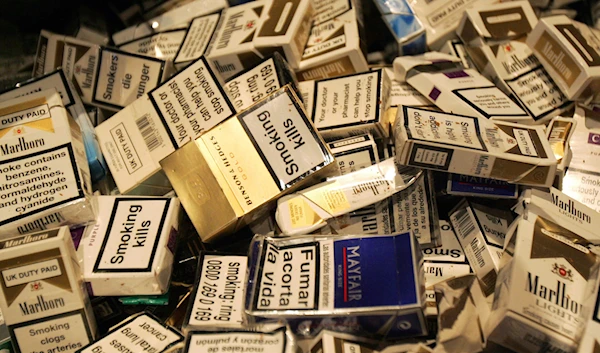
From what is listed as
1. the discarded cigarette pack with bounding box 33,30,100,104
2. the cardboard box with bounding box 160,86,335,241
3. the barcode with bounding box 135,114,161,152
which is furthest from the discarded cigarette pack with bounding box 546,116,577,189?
the discarded cigarette pack with bounding box 33,30,100,104

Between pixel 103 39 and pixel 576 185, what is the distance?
200 centimetres

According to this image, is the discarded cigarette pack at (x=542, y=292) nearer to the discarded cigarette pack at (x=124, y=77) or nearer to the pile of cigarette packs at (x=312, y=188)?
the pile of cigarette packs at (x=312, y=188)

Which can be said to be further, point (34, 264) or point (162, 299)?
point (162, 299)

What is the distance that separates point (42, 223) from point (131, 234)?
0.27 meters

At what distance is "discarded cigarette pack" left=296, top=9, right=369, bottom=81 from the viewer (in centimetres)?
193

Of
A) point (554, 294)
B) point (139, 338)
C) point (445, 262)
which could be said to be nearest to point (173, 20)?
point (139, 338)

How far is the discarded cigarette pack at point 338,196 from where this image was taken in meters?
1.59

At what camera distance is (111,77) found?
2.03 metres

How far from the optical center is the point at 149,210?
1.65m

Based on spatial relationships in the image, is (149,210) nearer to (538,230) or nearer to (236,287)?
(236,287)

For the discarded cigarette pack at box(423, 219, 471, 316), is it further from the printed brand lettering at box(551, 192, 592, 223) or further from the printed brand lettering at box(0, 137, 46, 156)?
the printed brand lettering at box(0, 137, 46, 156)

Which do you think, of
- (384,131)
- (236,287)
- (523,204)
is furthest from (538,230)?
(236,287)

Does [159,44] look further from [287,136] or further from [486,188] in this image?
[486,188]

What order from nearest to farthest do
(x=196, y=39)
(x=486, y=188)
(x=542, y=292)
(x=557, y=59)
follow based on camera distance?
(x=542, y=292)
(x=486, y=188)
(x=557, y=59)
(x=196, y=39)
